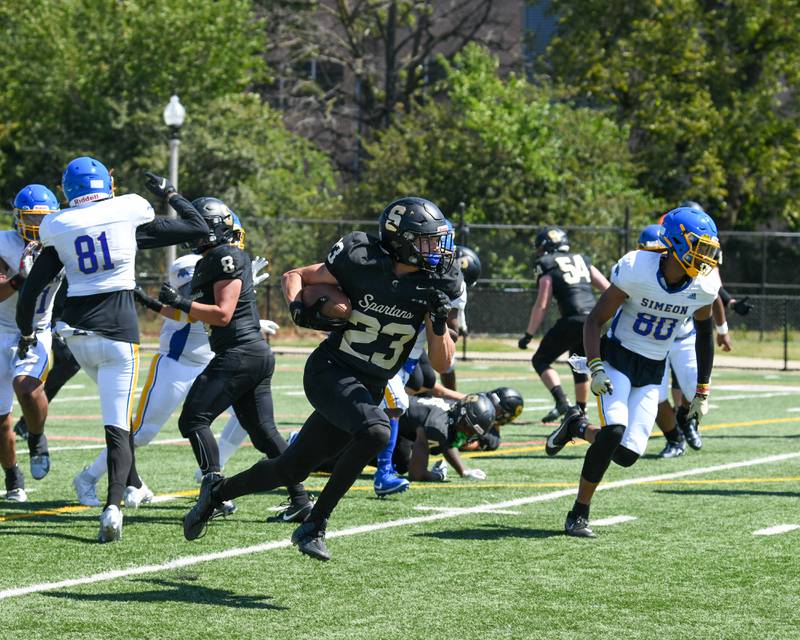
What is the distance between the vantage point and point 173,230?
745 cm

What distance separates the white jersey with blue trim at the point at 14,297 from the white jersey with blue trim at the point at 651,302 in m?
3.55

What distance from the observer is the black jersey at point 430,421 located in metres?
9.46

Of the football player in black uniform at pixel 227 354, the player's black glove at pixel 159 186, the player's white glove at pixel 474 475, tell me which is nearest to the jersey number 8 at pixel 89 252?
the football player in black uniform at pixel 227 354

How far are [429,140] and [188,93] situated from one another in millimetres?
5871

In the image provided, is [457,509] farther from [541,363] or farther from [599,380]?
[541,363]

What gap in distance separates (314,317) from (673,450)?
6.04 meters

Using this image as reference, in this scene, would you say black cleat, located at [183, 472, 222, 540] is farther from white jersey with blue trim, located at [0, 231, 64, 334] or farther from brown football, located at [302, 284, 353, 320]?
white jersey with blue trim, located at [0, 231, 64, 334]

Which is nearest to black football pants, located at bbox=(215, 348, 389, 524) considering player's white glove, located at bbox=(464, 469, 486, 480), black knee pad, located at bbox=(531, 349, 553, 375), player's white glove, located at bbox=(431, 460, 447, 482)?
player's white glove, located at bbox=(431, 460, 447, 482)

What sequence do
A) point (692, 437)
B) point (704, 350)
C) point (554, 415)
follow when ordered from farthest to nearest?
1. point (554, 415)
2. point (692, 437)
3. point (704, 350)

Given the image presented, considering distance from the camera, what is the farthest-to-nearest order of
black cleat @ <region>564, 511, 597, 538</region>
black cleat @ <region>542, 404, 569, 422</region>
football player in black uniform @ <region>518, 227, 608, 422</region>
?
black cleat @ <region>542, 404, 569, 422</region> → football player in black uniform @ <region>518, 227, 608, 422</region> → black cleat @ <region>564, 511, 597, 538</region>

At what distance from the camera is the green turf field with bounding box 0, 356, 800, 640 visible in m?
5.52

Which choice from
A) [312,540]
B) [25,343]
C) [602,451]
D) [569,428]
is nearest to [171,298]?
[25,343]

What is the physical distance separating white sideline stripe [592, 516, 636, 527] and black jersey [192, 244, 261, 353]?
7.31 ft

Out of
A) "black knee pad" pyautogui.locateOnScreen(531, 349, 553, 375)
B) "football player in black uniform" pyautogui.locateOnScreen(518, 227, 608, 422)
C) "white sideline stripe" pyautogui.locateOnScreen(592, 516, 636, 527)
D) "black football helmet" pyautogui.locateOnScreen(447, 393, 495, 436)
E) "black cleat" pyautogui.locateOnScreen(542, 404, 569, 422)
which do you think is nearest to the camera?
"white sideline stripe" pyautogui.locateOnScreen(592, 516, 636, 527)
